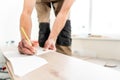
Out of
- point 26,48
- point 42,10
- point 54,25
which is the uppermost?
point 42,10

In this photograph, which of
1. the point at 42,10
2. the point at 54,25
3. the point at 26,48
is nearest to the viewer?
the point at 26,48

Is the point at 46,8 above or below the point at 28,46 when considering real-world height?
above

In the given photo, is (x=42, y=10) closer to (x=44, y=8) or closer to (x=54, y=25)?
(x=44, y=8)

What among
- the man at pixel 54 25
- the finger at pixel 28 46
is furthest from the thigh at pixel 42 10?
the finger at pixel 28 46

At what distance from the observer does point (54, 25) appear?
143 centimetres

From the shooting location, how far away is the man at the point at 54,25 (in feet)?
4.60

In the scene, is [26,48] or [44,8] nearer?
[26,48]

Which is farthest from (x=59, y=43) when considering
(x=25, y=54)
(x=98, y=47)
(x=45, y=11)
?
(x=98, y=47)

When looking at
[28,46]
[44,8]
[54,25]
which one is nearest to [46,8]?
[44,8]

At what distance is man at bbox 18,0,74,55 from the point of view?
140cm

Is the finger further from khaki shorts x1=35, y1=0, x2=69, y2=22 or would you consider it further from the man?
khaki shorts x1=35, y1=0, x2=69, y2=22

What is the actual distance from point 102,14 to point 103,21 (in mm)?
95

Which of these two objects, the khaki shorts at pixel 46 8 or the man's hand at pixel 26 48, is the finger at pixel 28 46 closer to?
the man's hand at pixel 26 48

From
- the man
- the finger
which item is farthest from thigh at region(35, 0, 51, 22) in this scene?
the finger
